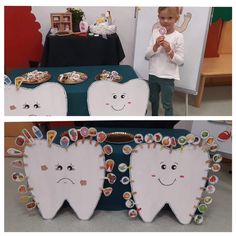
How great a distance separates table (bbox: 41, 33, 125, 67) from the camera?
5.44 feet

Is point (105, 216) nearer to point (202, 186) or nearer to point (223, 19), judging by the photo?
point (202, 186)

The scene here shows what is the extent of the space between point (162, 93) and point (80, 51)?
60 centimetres

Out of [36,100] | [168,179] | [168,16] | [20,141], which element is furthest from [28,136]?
Result: [168,16]

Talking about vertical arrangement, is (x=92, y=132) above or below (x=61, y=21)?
below

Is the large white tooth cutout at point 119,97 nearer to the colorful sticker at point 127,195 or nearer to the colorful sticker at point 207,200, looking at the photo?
the colorful sticker at point 127,195

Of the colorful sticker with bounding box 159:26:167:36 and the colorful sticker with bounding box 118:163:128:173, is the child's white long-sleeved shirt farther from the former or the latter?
the colorful sticker with bounding box 118:163:128:173

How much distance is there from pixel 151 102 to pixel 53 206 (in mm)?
634

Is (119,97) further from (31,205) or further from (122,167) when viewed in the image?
(31,205)

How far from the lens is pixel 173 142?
1085 millimetres

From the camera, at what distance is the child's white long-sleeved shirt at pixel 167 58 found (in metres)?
1.24

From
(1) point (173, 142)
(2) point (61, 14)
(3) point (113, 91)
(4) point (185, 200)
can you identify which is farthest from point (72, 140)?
(2) point (61, 14)

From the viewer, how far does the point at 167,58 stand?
4.12 ft

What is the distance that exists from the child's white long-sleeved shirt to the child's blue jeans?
0.11 ft

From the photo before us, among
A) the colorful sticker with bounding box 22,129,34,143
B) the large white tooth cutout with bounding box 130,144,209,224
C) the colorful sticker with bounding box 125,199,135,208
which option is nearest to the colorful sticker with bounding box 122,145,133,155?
the large white tooth cutout with bounding box 130,144,209,224
